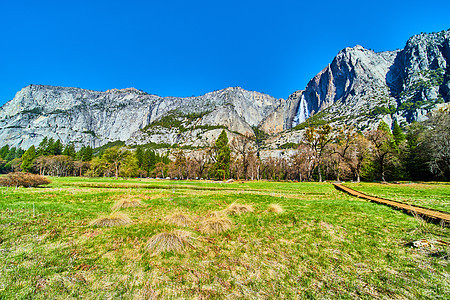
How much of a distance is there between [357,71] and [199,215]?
8966 inches

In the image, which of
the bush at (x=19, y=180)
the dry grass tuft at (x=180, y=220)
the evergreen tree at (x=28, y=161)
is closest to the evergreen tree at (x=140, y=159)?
the evergreen tree at (x=28, y=161)

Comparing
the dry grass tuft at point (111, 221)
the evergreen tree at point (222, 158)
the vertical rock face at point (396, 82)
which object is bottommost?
the dry grass tuft at point (111, 221)

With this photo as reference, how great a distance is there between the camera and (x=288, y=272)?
16.2 ft

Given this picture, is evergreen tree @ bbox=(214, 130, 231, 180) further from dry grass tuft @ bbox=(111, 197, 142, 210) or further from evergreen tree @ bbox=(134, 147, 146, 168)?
evergreen tree @ bbox=(134, 147, 146, 168)

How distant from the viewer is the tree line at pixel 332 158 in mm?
37531

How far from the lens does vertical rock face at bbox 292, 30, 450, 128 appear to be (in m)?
121

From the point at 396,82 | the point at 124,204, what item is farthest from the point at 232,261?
the point at 396,82

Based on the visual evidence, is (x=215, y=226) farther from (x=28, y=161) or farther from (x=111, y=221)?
(x=28, y=161)

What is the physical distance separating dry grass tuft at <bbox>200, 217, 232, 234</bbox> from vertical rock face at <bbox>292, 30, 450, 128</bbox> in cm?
14835

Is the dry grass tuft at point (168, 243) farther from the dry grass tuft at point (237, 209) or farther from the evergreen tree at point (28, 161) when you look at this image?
the evergreen tree at point (28, 161)

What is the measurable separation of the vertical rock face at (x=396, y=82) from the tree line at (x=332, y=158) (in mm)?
86352

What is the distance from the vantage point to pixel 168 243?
242 inches

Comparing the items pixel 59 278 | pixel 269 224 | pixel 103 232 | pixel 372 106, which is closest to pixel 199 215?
pixel 269 224

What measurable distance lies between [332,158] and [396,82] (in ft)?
538
